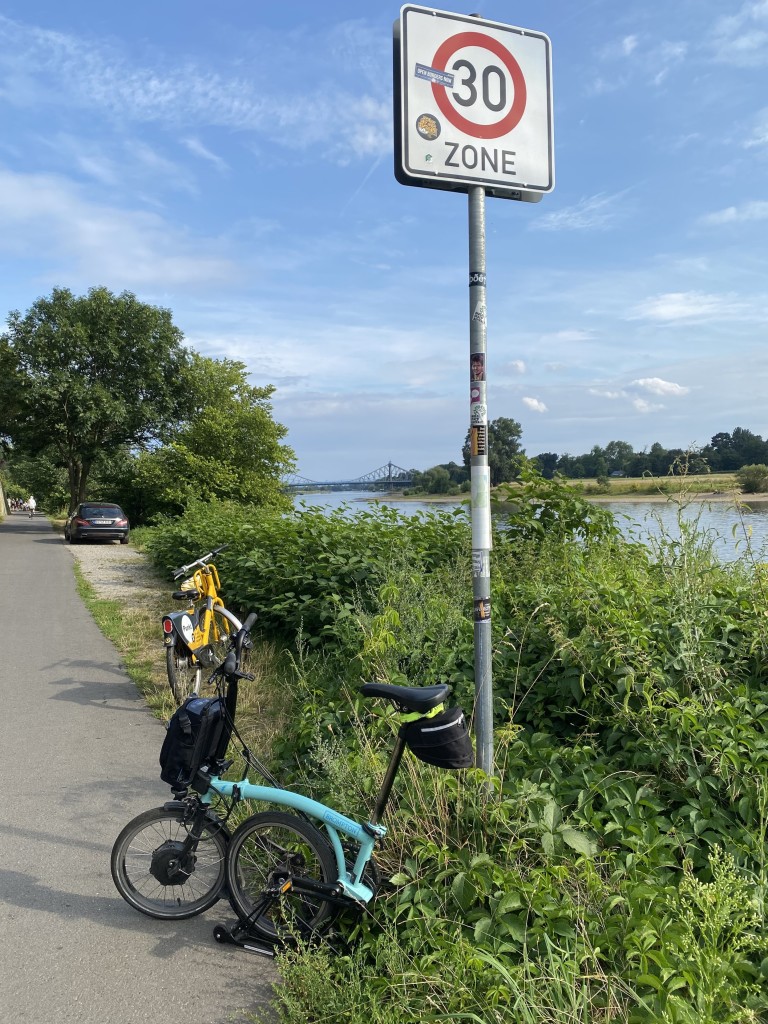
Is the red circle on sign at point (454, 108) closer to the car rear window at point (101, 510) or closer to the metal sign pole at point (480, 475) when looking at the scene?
the metal sign pole at point (480, 475)

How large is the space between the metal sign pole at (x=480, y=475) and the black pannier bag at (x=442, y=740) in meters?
0.49

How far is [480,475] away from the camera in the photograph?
321cm

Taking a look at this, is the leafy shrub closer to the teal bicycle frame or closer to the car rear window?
the teal bicycle frame

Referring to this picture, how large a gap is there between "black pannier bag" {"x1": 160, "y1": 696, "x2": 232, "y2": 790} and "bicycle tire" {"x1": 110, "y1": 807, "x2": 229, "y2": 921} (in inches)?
6.4

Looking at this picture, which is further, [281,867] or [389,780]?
[281,867]

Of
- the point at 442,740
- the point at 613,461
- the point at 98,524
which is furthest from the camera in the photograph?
the point at 98,524

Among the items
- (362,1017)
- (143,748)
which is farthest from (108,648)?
(362,1017)

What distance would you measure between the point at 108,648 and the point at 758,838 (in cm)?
744

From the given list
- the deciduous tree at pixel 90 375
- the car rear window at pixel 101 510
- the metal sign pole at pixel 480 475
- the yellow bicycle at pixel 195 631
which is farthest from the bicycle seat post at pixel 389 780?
the deciduous tree at pixel 90 375

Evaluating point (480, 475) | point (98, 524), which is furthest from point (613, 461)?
point (98, 524)

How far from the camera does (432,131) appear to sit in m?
3.12

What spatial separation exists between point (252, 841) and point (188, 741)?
1.60 feet

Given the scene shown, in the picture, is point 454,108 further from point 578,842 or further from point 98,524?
point 98,524

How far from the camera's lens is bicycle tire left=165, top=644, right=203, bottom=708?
604cm
